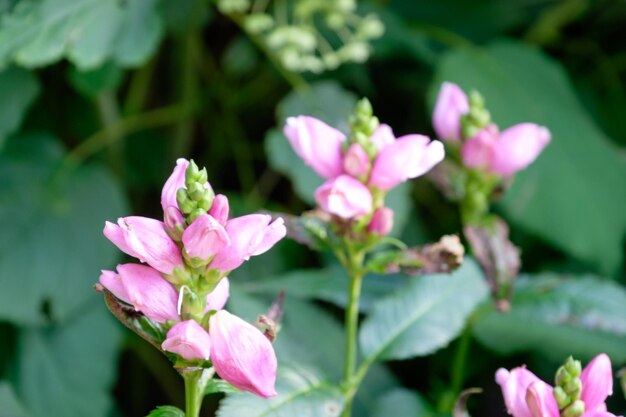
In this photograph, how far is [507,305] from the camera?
82cm

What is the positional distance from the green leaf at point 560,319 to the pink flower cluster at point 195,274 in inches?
18.3

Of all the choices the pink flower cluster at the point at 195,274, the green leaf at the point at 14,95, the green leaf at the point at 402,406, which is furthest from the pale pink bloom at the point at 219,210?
the green leaf at the point at 14,95

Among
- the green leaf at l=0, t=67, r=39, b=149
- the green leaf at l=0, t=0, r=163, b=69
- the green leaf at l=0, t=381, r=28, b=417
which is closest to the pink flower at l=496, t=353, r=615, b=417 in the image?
the green leaf at l=0, t=381, r=28, b=417

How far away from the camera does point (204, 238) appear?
0.52m

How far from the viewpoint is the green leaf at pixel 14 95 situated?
42.1 inches

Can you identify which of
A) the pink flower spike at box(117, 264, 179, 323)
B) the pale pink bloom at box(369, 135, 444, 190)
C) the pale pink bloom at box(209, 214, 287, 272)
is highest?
the pale pink bloom at box(369, 135, 444, 190)

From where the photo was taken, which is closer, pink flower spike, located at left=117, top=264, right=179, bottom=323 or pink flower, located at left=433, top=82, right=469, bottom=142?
pink flower spike, located at left=117, top=264, right=179, bottom=323

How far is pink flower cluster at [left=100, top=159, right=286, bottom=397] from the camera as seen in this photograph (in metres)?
0.52

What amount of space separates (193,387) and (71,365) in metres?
0.62

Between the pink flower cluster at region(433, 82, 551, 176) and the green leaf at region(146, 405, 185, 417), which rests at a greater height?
the pink flower cluster at region(433, 82, 551, 176)

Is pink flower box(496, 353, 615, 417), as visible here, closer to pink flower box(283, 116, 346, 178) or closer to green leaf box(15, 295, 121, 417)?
pink flower box(283, 116, 346, 178)

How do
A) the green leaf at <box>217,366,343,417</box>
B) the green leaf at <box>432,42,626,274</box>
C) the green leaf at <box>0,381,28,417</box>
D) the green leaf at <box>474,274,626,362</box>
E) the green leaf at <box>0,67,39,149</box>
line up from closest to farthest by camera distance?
the green leaf at <box>217,366,343,417</box>
the green leaf at <box>0,381,28,417</box>
the green leaf at <box>474,274,626,362</box>
the green leaf at <box>0,67,39,149</box>
the green leaf at <box>432,42,626,274</box>

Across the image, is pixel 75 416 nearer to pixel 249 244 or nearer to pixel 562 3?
pixel 249 244

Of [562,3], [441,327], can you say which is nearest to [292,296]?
A: [441,327]
